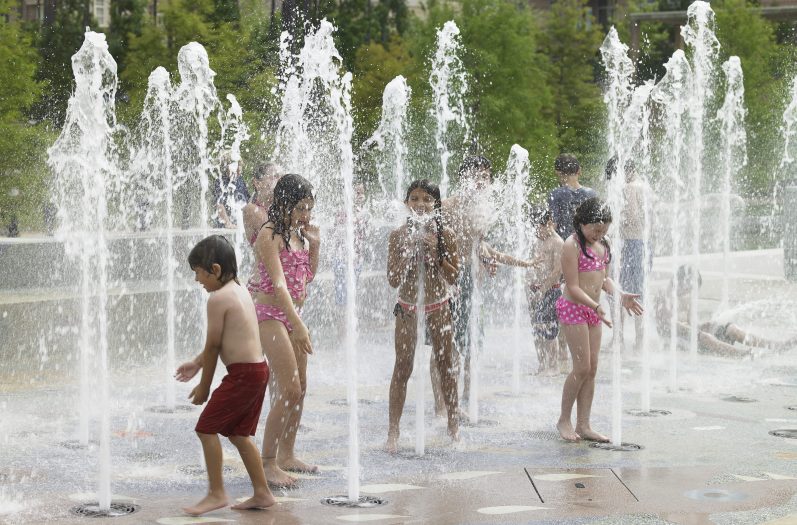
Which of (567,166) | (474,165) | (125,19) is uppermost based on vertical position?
(125,19)

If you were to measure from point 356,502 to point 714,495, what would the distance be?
1.66 metres

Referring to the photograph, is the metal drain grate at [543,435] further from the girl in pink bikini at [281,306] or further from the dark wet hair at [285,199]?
the dark wet hair at [285,199]

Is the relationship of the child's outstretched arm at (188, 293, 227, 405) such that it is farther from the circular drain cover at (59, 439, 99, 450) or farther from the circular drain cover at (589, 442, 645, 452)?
the circular drain cover at (589, 442, 645, 452)

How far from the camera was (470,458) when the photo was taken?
6637 millimetres

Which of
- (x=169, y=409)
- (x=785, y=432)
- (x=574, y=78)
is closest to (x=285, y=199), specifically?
(x=169, y=409)

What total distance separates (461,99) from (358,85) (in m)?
2.63

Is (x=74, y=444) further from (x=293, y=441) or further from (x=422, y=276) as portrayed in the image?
(x=422, y=276)

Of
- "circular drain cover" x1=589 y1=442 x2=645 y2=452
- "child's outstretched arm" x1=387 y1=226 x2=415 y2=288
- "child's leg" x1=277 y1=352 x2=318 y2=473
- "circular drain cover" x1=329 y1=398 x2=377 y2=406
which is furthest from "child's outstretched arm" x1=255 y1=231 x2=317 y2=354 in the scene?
"circular drain cover" x1=329 y1=398 x2=377 y2=406

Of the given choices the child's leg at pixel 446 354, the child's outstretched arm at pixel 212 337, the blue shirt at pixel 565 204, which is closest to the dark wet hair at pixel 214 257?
the child's outstretched arm at pixel 212 337

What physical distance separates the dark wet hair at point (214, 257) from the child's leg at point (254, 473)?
68cm

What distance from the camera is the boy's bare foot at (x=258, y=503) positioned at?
5316 millimetres

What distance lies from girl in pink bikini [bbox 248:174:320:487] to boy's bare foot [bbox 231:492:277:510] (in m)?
0.48

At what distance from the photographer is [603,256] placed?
732 centimetres

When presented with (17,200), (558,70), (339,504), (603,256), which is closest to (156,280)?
(17,200)
